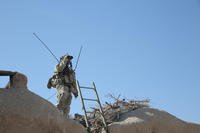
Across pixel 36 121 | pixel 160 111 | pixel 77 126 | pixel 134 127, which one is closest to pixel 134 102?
pixel 160 111

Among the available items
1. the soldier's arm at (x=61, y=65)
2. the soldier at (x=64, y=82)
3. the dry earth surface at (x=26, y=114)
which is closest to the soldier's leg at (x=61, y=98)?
the soldier at (x=64, y=82)

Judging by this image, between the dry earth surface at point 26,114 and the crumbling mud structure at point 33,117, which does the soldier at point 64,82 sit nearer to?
the crumbling mud structure at point 33,117

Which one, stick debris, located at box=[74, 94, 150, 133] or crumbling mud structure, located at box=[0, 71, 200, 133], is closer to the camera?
crumbling mud structure, located at box=[0, 71, 200, 133]

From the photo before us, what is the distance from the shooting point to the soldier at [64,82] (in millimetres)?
11633

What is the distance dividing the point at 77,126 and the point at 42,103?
100cm

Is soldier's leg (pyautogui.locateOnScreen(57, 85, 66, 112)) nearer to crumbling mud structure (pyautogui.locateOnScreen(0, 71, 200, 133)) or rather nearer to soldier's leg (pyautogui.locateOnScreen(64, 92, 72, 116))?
soldier's leg (pyautogui.locateOnScreen(64, 92, 72, 116))

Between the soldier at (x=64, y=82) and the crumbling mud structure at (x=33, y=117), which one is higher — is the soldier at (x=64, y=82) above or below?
above

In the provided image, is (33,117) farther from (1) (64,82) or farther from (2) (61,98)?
(1) (64,82)

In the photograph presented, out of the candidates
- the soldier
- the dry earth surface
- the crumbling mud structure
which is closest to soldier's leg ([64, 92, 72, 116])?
the soldier

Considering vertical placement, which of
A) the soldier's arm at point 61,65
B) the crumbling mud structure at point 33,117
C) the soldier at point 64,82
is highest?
the soldier's arm at point 61,65

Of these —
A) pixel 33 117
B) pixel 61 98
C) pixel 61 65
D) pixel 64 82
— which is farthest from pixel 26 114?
pixel 61 65

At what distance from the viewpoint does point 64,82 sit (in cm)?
1193

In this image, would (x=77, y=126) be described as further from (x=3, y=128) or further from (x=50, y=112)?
(x=3, y=128)

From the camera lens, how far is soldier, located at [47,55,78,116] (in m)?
11.6
